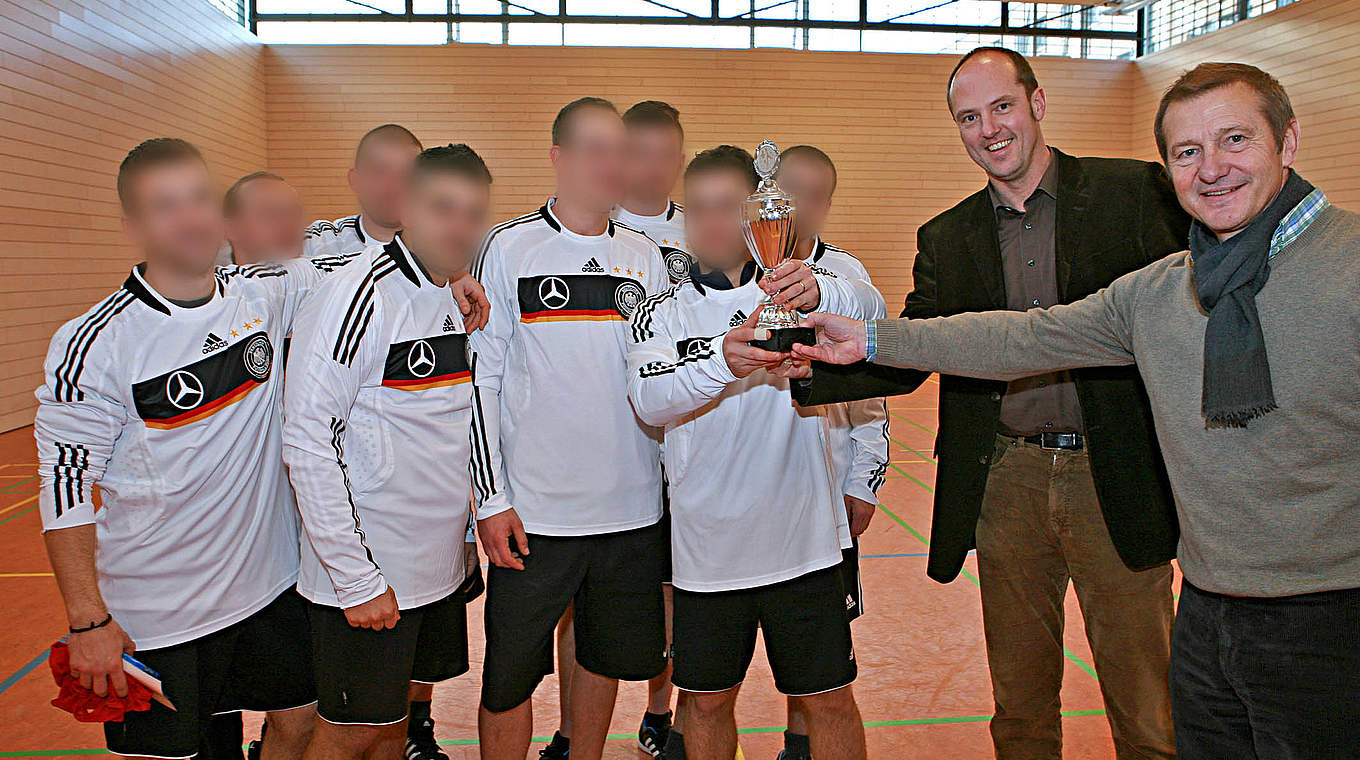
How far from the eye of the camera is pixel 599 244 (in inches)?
110

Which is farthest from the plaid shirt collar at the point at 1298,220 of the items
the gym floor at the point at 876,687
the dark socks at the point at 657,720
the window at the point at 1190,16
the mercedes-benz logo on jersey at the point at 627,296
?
the window at the point at 1190,16

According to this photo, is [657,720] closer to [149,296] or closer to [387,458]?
[387,458]

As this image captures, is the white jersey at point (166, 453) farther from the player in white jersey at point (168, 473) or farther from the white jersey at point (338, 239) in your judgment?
the white jersey at point (338, 239)

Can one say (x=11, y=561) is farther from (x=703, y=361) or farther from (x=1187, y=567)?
(x=1187, y=567)

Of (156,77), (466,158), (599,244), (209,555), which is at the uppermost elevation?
(156,77)

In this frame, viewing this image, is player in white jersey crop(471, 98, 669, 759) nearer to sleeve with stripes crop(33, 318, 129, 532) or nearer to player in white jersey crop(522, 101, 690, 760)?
player in white jersey crop(522, 101, 690, 760)

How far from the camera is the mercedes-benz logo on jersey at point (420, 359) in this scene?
236 cm

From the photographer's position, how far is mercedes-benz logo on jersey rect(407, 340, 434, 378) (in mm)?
2357

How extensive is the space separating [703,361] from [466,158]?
97 centimetres

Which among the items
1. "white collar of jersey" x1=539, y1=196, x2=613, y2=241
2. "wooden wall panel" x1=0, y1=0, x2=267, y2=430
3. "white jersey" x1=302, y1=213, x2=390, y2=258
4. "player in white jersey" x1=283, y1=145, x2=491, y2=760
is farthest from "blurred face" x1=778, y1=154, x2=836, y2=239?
"wooden wall panel" x1=0, y1=0, x2=267, y2=430

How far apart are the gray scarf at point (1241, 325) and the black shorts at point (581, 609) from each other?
166 cm

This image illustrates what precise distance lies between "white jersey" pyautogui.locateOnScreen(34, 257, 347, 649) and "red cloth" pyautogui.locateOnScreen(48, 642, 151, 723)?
0.13m

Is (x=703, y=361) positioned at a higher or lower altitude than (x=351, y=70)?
lower

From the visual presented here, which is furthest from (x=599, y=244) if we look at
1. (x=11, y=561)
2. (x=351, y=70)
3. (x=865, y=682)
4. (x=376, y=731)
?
(x=351, y=70)
